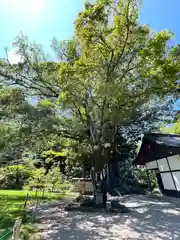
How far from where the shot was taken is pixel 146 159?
1216cm

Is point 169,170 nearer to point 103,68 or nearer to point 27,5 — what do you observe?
point 103,68

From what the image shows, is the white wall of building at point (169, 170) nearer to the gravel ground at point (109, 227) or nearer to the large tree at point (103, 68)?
the gravel ground at point (109, 227)

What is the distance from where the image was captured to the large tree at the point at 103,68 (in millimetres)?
5824

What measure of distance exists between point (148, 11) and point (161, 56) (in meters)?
3.05

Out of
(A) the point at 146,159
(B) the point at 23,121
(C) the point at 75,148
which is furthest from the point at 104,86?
(A) the point at 146,159

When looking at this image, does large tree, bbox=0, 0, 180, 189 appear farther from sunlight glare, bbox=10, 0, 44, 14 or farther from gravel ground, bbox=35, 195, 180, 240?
gravel ground, bbox=35, 195, 180, 240

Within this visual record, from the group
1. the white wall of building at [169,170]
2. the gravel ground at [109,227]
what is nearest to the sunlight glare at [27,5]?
the gravel ground at [109,227]

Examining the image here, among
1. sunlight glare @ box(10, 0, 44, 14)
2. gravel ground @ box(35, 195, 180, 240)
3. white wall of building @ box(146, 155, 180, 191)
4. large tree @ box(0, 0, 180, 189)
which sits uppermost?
sunlight glare @ box(10, 0, 44, 14)

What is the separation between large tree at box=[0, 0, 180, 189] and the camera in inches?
229

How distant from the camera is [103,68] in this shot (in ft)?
21.7

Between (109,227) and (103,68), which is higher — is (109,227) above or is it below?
below

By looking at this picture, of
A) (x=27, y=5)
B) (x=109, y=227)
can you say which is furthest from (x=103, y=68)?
(x=109, y=227)

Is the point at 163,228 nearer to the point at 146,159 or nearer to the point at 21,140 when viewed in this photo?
the point at 21,140

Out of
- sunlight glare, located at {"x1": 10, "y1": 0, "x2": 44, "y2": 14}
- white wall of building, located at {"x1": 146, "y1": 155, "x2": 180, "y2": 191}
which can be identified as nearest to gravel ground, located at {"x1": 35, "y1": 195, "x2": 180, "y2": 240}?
white wall of building, located at {"x1": 146, "y1": 155, "x2": 180, "y2": 191}
